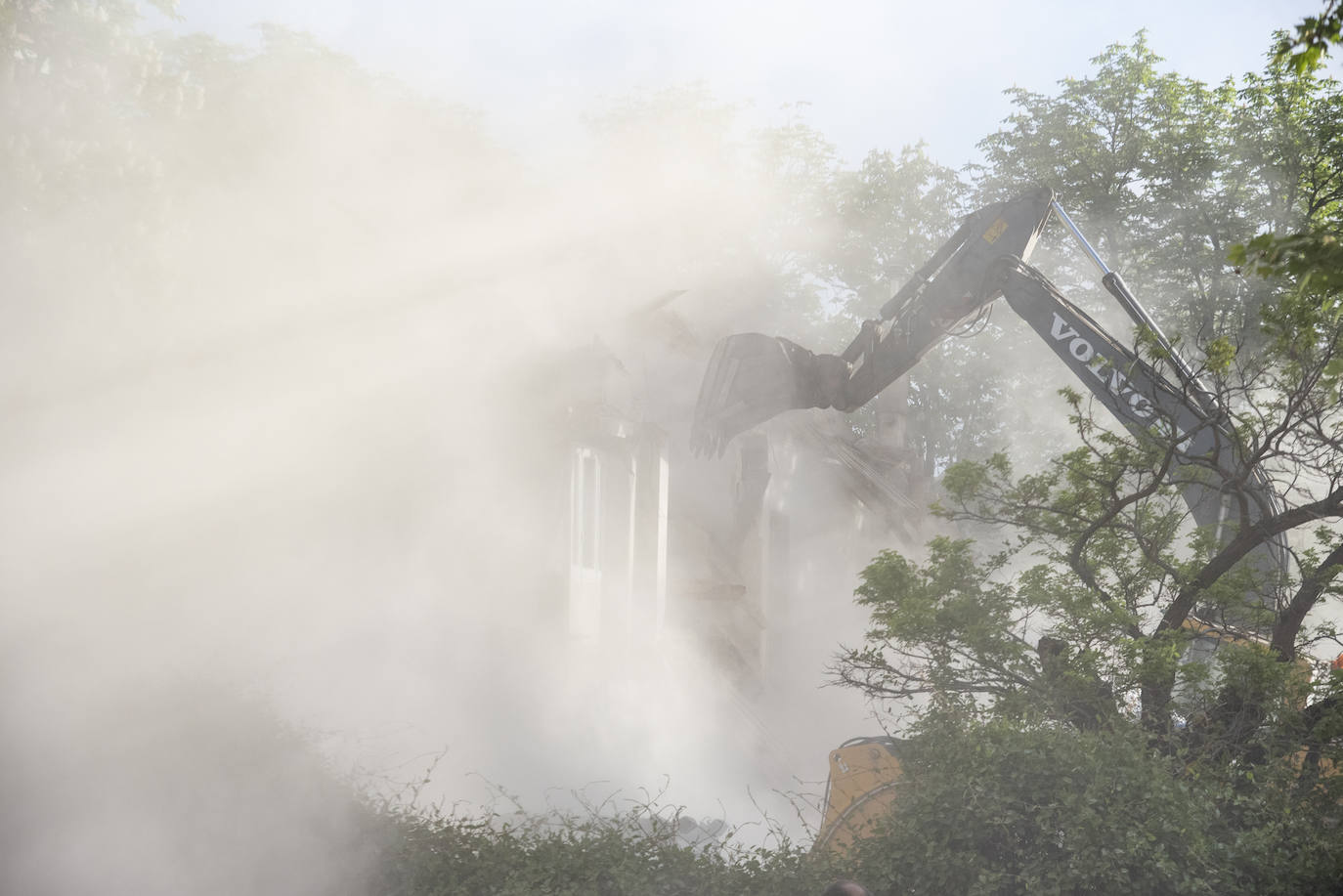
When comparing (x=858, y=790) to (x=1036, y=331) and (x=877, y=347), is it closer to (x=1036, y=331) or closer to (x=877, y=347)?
(x=877, y=347)

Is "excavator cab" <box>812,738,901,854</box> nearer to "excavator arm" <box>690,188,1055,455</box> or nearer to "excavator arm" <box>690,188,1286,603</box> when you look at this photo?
"excavator arm" <box>690,188,1286,603</box>

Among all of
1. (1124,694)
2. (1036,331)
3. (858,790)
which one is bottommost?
(858,790)

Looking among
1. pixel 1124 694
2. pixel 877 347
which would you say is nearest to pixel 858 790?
pixel 1124 694

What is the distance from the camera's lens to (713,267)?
1073 inches

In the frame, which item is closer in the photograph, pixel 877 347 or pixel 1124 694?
pixel 1124 694

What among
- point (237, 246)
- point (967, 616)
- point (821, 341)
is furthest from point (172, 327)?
point (821, 341)

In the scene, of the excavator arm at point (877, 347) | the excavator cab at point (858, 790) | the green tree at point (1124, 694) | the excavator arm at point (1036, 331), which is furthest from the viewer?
the excavator arm at point (877, 347)

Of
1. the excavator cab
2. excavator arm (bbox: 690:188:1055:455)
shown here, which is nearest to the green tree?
the excavator cab

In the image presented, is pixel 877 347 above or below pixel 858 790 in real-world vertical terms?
above

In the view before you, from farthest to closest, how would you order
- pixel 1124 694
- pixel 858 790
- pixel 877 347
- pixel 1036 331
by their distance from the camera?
1. pixel 877 347
2. pixel 1036 331
3. pixel 858 790
4. pixel 1124 694

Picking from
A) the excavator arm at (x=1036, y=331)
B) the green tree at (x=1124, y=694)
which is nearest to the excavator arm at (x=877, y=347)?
the excavator arm at (x=1036, y=331)

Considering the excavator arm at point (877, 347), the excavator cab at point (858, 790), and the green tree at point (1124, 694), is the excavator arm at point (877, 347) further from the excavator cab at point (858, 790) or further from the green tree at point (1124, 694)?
the excavator cab at point (858, 790)

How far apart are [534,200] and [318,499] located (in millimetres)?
9367

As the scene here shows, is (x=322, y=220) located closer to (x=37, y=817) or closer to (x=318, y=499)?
(x=318, y=499)
